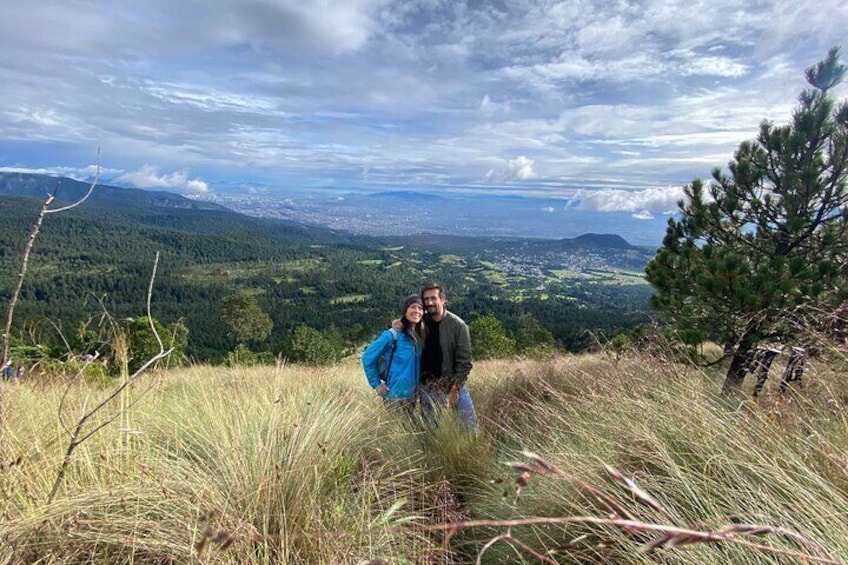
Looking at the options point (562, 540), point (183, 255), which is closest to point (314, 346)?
point (562, 540)

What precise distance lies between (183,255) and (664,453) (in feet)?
596

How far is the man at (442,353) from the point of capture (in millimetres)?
4363

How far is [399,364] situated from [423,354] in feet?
0.94

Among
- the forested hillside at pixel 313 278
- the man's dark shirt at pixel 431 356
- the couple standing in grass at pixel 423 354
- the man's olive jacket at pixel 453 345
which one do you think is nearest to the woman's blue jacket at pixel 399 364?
the couple standing in grass at pixel 423 354

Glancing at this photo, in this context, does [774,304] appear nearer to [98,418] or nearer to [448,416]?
[448,416]

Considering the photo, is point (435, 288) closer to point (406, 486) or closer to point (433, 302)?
point (433, 302)

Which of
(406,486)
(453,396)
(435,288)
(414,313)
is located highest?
(435,288)

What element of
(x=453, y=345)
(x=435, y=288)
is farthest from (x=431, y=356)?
(x=435, y=288)

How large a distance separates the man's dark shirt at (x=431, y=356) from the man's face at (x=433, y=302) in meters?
0.13

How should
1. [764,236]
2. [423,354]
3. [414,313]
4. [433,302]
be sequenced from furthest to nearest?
[764,236]
[423,354]
[433,302]
[414,313]

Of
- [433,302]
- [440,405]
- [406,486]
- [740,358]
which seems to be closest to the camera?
[406,486]

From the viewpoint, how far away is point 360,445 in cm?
296

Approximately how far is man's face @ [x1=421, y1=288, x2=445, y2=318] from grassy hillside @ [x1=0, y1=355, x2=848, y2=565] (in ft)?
5.24

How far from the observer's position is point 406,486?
2490mm
